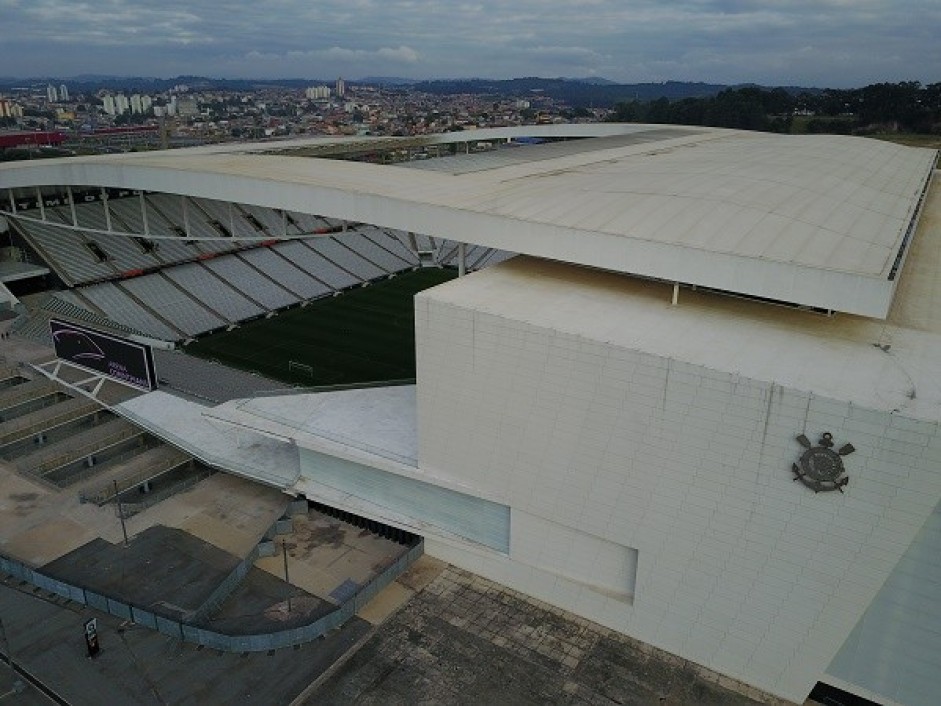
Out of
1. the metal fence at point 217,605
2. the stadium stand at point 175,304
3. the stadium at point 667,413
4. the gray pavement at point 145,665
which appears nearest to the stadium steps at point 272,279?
the stadium stand at point 175,304

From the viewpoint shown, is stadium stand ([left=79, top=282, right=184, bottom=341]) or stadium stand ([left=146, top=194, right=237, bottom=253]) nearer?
stadium stand ([left=79, top=282, right=184, bottom=341])

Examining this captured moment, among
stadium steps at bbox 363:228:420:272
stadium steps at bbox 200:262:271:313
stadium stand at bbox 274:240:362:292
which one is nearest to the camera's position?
stadium steps at bbox 200:262:271:313

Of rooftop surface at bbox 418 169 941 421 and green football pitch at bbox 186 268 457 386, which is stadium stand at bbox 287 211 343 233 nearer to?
green football pitch at bbox 186 268 457 386

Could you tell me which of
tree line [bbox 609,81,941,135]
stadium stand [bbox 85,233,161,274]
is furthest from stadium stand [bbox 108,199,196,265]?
tree line [bbox 609,81,941,135]

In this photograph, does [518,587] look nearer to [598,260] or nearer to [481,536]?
[481,536]

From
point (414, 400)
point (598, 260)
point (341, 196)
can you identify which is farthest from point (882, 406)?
point (341, 196)

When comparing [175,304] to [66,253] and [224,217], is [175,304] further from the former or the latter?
[224,217]
